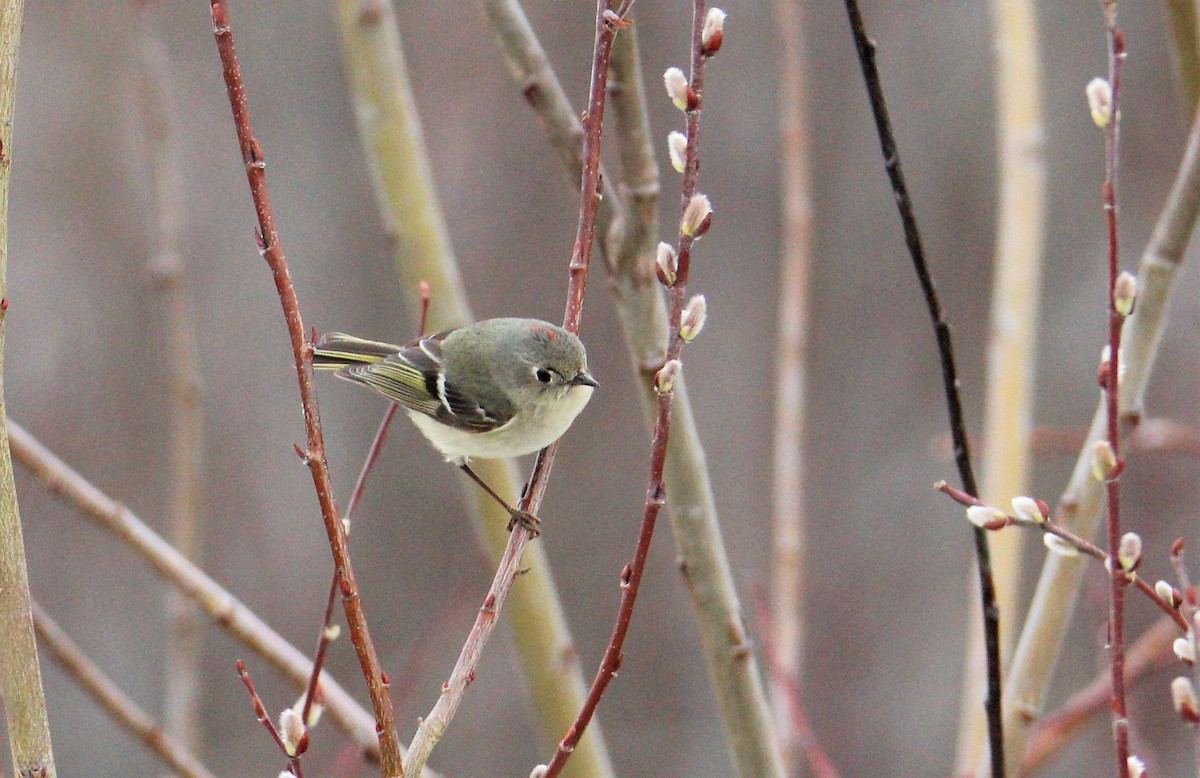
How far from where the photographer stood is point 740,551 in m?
5.90

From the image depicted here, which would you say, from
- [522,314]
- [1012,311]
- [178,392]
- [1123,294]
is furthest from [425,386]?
[522,314]

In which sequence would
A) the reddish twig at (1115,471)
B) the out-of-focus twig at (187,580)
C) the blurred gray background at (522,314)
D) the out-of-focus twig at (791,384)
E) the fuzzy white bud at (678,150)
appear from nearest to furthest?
the reddish twig at (1115,471)
the fuzzy white bud at (678,150)
the out-of-focus twig at (187,580)
the out-of-focus twig at (791,384)
the blurred gray background at (522,314)

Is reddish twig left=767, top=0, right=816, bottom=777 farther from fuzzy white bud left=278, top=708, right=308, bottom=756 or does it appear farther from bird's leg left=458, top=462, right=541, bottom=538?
fuzzy white bud left=278, top=708, right=308, bottom=756

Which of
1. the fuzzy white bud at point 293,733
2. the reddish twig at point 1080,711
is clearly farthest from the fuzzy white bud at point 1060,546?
the fuzzy white bud at point 293,733

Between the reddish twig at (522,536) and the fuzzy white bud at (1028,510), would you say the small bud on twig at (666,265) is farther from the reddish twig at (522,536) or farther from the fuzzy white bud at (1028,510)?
the fuzzy white bud at (1028,510)

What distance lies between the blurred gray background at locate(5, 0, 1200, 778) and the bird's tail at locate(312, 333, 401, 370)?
3.10m

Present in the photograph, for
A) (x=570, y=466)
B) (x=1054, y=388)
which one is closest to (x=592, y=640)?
(x=570, y=466)

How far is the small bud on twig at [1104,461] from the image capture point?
1030mm

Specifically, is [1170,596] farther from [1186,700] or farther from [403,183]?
[403,183]

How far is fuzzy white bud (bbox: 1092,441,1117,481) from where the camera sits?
1.03m

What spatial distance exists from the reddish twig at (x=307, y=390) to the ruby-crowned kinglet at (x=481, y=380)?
0.91 meters

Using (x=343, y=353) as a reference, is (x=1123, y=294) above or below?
below

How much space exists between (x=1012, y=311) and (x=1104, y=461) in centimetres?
119

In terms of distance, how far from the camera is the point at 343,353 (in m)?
2.32
